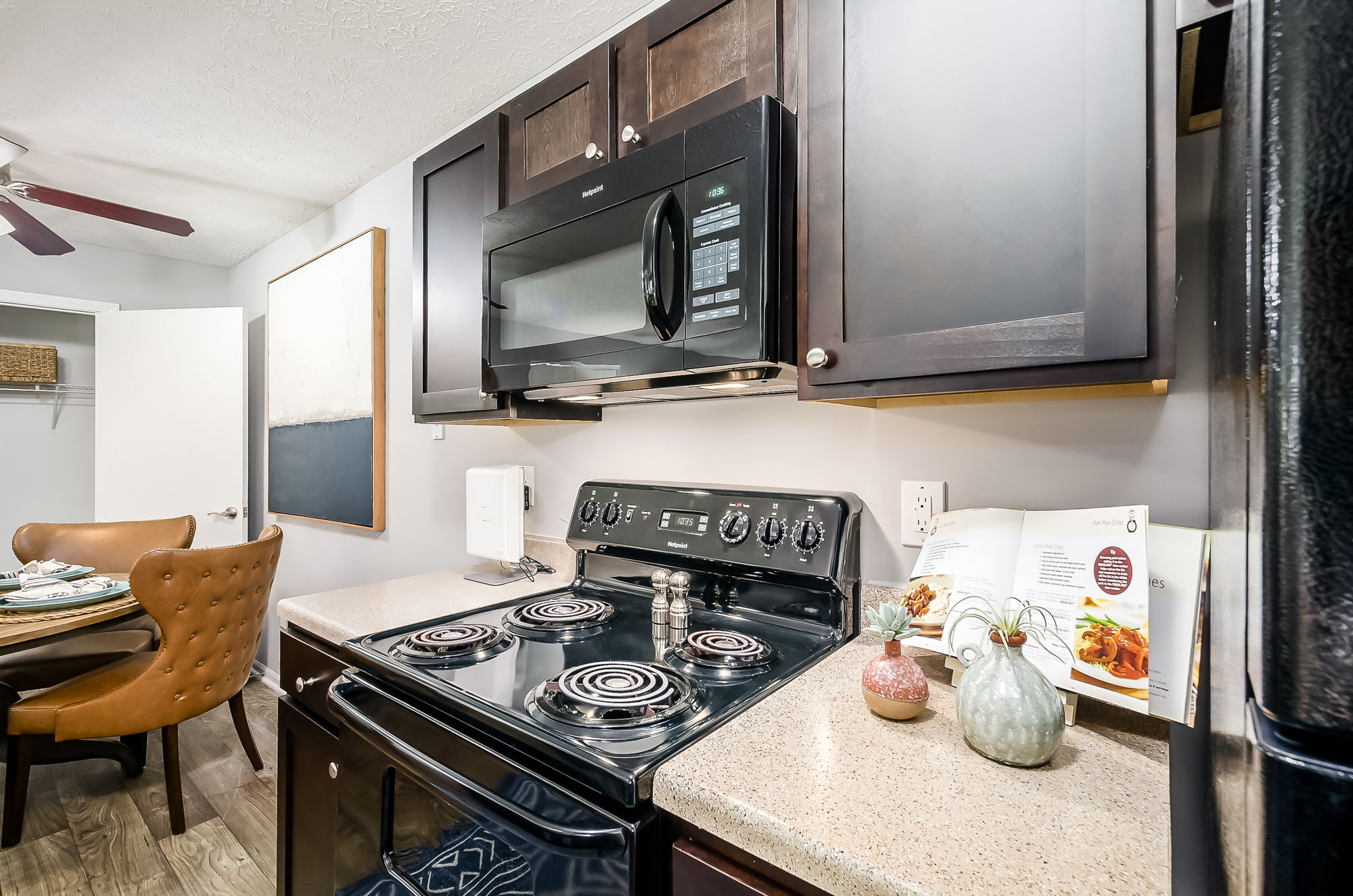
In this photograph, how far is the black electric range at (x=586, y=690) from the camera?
2.46 ft

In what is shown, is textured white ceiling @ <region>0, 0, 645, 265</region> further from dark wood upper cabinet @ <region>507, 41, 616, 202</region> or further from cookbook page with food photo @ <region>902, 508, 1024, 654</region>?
cookbook page with food photo @ <region>902, 508, 1024, 654</region>

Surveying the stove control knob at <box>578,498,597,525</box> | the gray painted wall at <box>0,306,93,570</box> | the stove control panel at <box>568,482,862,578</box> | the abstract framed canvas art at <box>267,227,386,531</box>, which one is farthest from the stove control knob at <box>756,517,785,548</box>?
the gray painted wall at <box>0,306,93,570</box>

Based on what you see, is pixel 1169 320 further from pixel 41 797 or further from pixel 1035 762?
pixel 41 797

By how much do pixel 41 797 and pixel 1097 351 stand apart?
11.5 ft

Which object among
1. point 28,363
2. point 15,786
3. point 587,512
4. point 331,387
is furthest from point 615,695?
point 28,363

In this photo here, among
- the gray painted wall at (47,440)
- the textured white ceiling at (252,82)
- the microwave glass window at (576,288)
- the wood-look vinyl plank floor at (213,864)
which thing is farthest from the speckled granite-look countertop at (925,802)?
the gray painted wall at (47,440)

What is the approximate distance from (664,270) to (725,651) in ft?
2.19

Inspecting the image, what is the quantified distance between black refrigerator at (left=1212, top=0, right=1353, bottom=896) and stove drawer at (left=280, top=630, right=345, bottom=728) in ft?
4.51

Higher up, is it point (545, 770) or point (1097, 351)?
point (1097, 351)

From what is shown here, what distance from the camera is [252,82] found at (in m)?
→ 1.94

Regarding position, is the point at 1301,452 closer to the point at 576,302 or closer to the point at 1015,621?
the point at 1015,621

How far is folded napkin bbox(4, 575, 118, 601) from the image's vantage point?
1.88 m

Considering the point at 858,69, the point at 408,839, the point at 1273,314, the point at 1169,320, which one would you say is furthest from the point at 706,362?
the point at 408,839

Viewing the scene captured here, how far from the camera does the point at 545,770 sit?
800 millimetres
